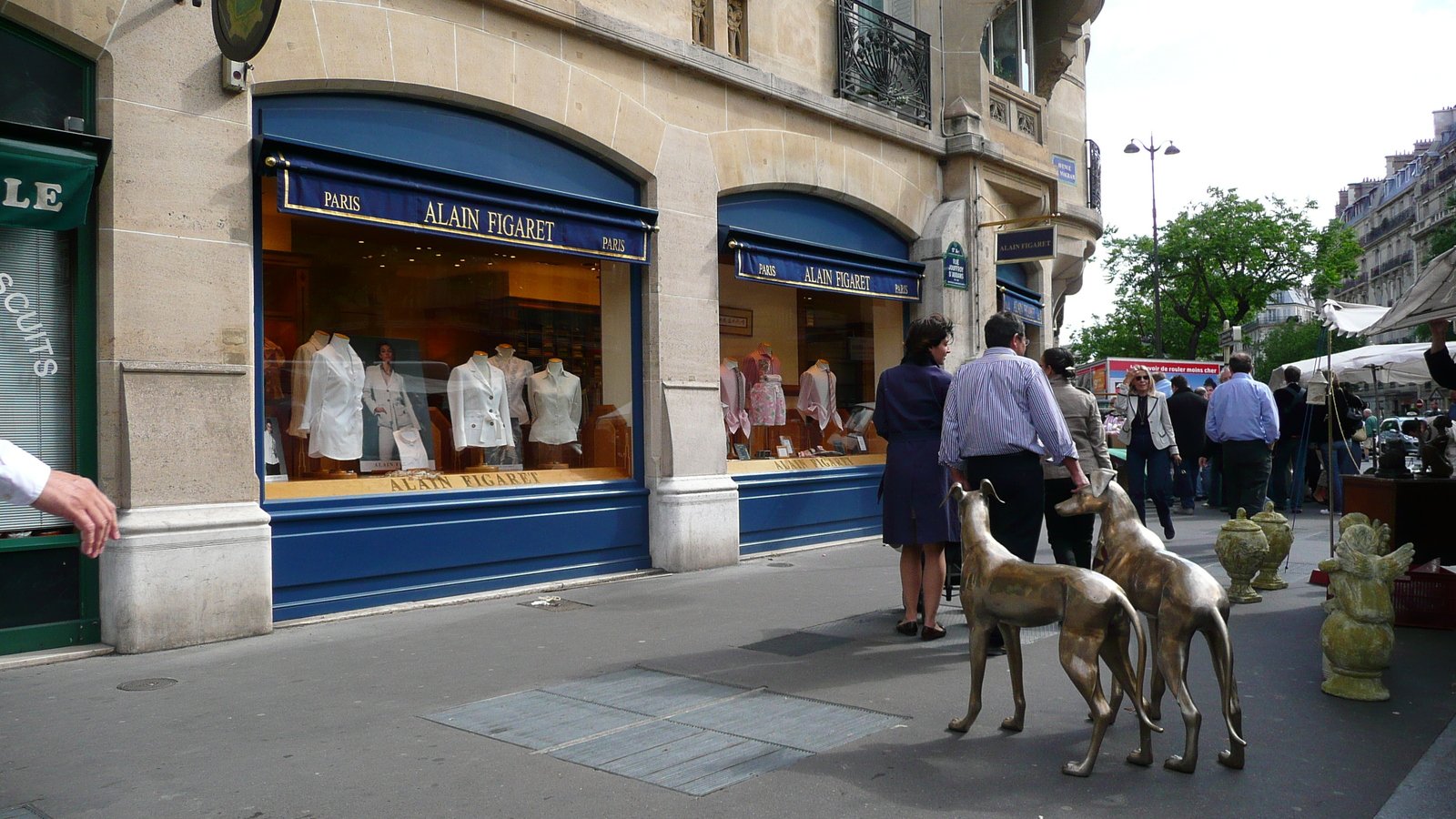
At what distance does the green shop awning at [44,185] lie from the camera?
5637 mm

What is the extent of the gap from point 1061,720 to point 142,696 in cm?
443

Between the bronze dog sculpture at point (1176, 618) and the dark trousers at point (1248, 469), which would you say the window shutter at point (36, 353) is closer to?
the bronze dog sculpture at point (1176, 618)

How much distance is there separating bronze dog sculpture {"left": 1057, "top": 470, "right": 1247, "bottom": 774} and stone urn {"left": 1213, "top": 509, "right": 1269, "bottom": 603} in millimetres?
3479

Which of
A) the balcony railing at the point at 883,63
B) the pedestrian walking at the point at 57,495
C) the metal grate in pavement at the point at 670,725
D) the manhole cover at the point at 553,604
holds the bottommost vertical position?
the metal grate in pavement at the point at 670,725

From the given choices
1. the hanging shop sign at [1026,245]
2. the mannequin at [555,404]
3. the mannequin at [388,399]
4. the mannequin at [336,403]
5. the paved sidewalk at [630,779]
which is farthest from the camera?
the hanging shop sign at [1026,245]

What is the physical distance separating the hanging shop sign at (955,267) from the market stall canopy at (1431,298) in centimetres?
593

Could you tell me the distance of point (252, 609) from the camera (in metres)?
6.43

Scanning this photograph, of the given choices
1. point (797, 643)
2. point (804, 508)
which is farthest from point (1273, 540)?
point (804, 508)

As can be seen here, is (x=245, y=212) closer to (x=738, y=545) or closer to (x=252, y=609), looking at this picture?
(x=252, y=609)

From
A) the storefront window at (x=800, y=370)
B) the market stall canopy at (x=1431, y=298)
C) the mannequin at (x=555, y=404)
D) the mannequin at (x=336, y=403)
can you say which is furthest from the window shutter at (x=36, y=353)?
the market stall canopy at (x=1431, y=298)

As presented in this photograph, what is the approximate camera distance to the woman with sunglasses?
9.88 m

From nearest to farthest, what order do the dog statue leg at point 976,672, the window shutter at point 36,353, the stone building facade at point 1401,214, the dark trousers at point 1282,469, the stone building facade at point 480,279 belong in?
the dog statue leg at point 976,672, the window shutter at point 36,353, the stone building facade at point 480,279, the dark trousers at point 1282,469, the stone building facade at point 1401,214

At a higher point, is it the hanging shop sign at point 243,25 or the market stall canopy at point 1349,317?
the hanging shop sign at point 243,25

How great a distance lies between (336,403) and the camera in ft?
25.4
